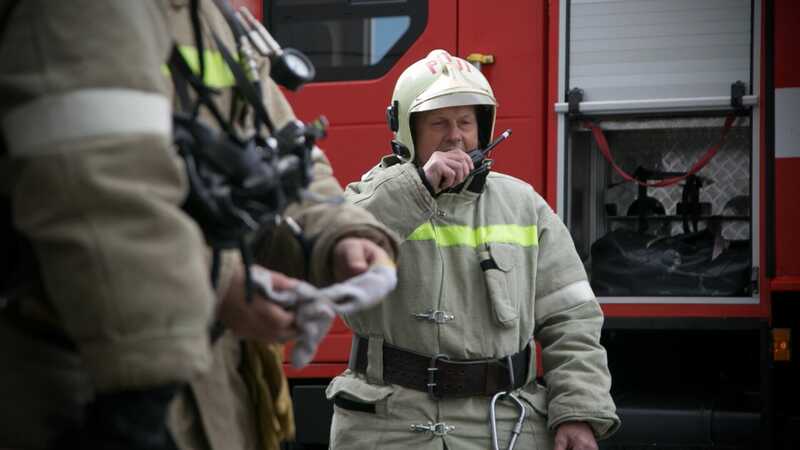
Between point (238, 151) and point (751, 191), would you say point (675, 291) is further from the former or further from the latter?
point (238, 151)

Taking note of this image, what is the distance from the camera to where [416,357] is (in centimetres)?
307

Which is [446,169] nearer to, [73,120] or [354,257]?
[354,257]

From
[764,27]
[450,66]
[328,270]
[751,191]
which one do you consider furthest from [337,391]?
[764,27]

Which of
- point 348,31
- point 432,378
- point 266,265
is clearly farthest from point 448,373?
point 348,31

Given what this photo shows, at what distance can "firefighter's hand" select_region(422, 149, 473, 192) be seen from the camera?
308cm

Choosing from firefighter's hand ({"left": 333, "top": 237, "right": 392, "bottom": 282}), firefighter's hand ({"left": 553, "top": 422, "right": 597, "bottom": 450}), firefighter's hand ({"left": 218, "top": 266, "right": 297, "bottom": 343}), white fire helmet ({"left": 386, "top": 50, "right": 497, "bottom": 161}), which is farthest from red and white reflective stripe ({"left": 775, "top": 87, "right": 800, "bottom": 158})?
firefighter's hand ({"left": 218, "top": 266, "right": 297, "bottom": 343})

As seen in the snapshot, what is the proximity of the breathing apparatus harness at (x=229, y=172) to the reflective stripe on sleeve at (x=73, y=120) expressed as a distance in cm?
16

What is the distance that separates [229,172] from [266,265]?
1.69 feet

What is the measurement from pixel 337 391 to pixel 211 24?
149 centimetres

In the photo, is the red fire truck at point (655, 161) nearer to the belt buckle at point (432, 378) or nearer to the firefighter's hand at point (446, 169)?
the firefighter's hand at point (446, 169)

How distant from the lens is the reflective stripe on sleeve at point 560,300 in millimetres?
3211

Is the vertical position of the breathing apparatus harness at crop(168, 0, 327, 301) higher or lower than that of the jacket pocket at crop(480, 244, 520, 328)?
higher

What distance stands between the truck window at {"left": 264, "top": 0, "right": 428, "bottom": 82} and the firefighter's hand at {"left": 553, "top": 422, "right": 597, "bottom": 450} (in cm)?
233

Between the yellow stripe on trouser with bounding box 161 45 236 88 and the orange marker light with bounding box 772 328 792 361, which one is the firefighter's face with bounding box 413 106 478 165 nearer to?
the yellow stripe on trouser with bounding box 161 45 236 88
